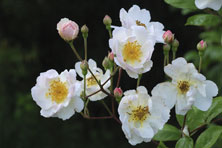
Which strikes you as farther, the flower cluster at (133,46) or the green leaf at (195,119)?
the green leaf at (195,119)

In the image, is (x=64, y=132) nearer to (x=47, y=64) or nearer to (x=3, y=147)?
(x=3, y=147)

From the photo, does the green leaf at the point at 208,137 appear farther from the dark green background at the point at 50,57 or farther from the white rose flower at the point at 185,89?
the dark green background at the point at 50,57

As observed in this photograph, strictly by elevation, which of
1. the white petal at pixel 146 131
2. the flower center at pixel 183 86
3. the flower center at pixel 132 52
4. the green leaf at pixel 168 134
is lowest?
the green leaf at pixel 168 134

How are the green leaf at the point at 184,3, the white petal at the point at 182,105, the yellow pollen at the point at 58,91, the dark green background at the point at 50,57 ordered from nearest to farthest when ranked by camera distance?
the white petal at the point at 182,105
the yellow pollen at the point at 58,91
the green leaf at the point at 184,3
the dark green background at the point at 50,57

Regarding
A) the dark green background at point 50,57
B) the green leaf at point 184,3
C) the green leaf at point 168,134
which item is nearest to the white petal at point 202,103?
the green leaf at point 168,134

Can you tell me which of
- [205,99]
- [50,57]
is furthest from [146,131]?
[50,57]

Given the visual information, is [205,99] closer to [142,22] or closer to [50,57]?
[142,22]

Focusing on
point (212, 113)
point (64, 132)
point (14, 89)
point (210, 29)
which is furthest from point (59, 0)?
point (212, 113)

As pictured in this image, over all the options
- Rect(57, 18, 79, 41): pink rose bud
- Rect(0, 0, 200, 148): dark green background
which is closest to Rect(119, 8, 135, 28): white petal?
Rect(57, 18, 79, 41): pink rose bud

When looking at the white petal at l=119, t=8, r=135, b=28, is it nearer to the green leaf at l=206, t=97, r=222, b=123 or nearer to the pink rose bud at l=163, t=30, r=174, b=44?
the pink rose bud at l=163, t=30, r=174, b=44
